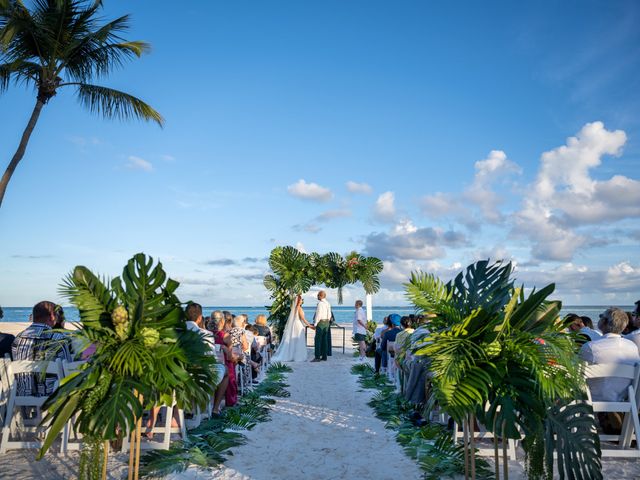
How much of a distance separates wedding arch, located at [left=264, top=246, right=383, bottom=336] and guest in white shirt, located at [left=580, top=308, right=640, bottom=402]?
11.8m

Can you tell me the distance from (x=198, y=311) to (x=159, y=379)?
3.41 meters

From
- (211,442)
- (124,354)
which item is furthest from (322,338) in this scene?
(124,354)

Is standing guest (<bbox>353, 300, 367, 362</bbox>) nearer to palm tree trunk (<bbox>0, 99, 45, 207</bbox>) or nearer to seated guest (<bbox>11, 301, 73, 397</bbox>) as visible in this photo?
palm tree trunk (<bbox>0, 99, 45, 207</bbox>)

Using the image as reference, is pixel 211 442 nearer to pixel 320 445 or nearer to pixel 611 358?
pixel 320 445

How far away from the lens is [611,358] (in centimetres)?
517

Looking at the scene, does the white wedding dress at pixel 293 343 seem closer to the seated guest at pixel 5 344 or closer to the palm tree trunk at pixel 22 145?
the palm tree trunk at pixel 22 145

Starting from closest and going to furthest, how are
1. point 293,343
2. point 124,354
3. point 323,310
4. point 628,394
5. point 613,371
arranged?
point 124,354
point 613,371
point 628,394
point 323,310
point 293,343

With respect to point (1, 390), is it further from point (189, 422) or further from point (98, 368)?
point (98, 368)

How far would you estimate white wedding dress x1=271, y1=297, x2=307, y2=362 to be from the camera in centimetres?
1473

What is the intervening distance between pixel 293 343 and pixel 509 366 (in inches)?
480

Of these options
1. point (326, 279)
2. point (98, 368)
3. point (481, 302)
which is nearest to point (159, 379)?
point (98, 368)

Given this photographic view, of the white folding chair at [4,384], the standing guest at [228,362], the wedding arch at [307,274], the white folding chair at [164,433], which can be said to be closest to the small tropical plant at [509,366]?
the white folding chair at [164,433]

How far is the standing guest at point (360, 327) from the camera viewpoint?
15250 mm

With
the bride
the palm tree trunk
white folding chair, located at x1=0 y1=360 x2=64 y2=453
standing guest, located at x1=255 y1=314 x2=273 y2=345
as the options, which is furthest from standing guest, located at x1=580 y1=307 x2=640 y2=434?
the palm tree trunk
